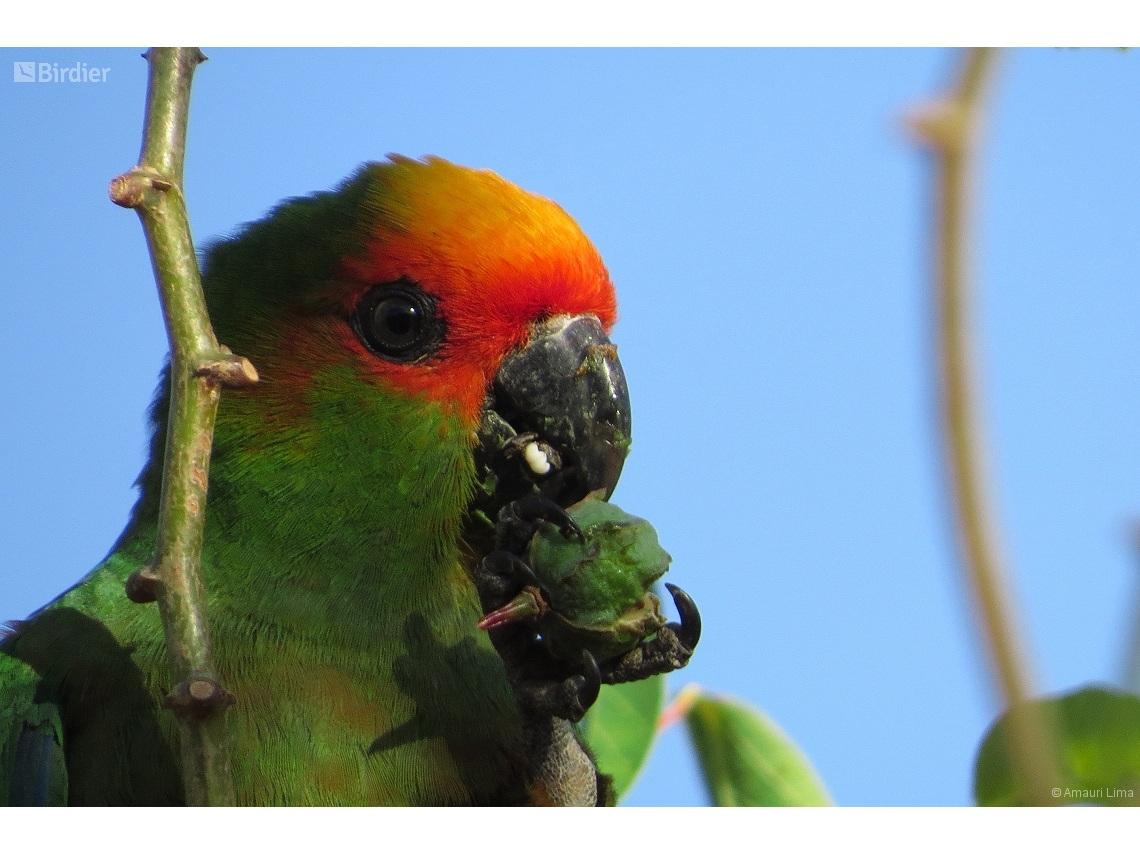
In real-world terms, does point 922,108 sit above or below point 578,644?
above

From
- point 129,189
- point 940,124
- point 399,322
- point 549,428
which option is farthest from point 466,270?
point 940,124

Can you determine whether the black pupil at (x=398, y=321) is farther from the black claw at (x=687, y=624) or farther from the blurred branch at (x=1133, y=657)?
the blurred branch at (x=1133, y=657)

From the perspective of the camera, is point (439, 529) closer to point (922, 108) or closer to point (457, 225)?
point (457, 225)

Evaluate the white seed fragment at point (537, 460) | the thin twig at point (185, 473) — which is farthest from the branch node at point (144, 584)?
the white seed fragment at point (537, 460)

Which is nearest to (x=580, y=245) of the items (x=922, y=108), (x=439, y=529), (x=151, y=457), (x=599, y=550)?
(x=439, y=529)

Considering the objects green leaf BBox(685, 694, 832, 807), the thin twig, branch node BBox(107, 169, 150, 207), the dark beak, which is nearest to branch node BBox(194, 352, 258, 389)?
the thin twig
